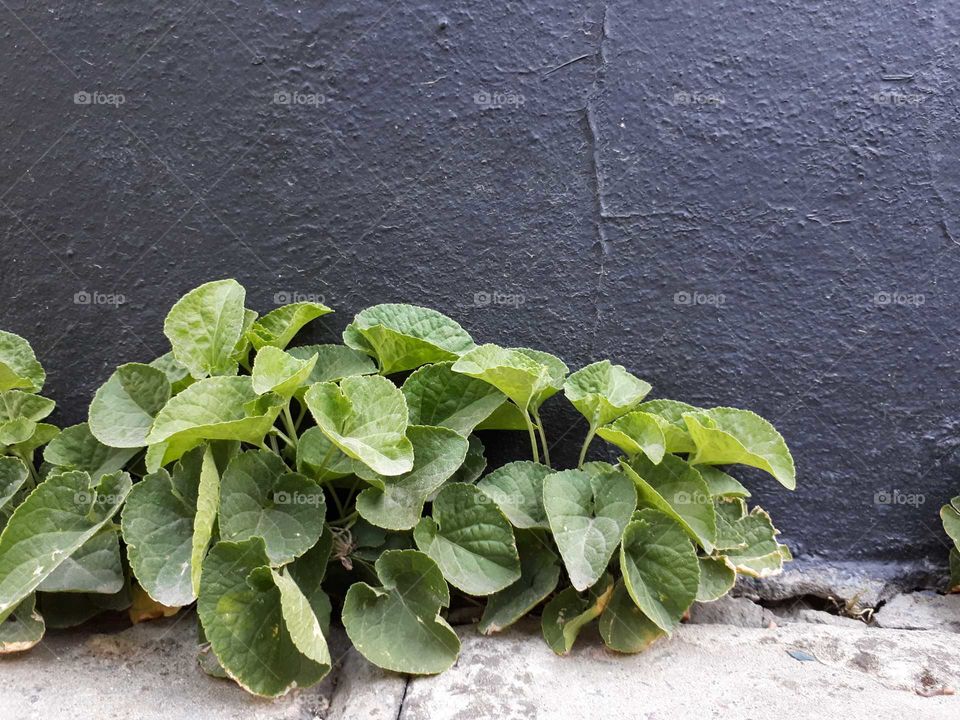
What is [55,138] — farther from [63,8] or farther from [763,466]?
[763,466]

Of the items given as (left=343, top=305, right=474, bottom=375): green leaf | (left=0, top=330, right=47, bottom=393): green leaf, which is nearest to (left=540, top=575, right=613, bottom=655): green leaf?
(left=343, top=305, right=474, bottom=375): green leaf

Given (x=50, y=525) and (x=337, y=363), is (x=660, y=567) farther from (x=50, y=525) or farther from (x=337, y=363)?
(x=50, y=525)

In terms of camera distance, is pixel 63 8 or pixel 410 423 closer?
pixel 410 423

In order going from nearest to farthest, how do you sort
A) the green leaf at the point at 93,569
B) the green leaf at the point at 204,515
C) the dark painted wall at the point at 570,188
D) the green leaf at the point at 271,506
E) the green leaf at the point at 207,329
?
1. the green leaf at the point at 204,515
2. the green leaf at the point at 271,506
3. the green leaf at the point at 93,569
4. the green leaf at the point at 207,329
5. the dark painted wall at the point at 570,188

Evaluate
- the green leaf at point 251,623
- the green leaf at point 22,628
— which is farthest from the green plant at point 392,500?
the green leaf at point 22,628

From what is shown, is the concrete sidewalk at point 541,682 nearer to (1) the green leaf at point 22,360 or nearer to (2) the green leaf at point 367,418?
(2) the green leaf at point 367,418

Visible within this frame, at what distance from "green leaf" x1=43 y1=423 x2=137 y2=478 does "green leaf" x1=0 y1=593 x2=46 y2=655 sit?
298 mm

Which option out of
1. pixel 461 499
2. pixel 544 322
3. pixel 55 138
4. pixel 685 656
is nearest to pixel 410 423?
pixel 461 499

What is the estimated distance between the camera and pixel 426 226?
1814mm

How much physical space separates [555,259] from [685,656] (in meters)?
0.94

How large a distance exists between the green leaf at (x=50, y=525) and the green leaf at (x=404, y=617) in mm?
538

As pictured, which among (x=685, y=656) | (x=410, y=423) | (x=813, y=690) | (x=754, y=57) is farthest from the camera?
(x=754, y=57)

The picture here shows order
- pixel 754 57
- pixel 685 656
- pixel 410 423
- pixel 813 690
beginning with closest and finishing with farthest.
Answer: pixel 813 690 → pixel 685 656 → pixel 410 423 → pixel 754 57

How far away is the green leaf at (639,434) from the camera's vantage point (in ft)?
4.83
